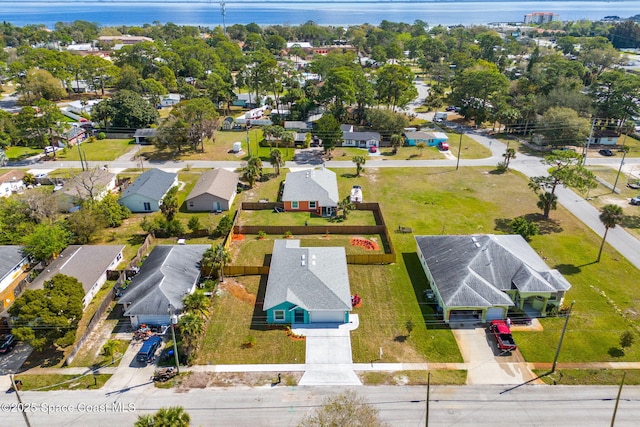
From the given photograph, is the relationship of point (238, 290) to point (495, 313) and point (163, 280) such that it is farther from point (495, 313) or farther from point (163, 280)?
point (495, 313)

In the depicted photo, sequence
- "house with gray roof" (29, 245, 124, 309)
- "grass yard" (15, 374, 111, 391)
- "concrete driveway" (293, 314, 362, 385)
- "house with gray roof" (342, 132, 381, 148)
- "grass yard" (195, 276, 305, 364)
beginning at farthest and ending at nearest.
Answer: "house with gray roof" (342, 132, 381, 148) < "house with gray roof" (29, 245, 124, 309) < "grass yard" (195, 276, 305, 364) < "concrete driveway" (293, 314, 362, 385) < "grass yard" (15, 374, 111, 391)

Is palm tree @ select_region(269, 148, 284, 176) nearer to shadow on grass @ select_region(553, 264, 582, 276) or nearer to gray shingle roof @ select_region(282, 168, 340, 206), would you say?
gray shingle roof @ select_region(282, 168, 340, 206)

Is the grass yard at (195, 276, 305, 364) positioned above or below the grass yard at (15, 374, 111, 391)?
above

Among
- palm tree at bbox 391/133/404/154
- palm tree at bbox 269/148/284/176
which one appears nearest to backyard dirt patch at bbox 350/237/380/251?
palm tree at bbox 269/148/284/176

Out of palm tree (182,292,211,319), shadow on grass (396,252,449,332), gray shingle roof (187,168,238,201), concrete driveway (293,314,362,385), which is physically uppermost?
palm tree (182,292,211,319)

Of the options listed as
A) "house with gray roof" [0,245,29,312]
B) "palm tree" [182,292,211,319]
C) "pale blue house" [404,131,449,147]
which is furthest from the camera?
"pale blue house" [404,131,449,147]

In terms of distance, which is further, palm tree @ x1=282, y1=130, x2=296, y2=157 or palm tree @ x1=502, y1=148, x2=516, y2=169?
palm tree @ x1=282, y1=130, x2=296, y2=157

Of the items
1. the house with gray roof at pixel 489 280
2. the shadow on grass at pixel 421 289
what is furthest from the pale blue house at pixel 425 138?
the house with gray roof at pixel 489 280
